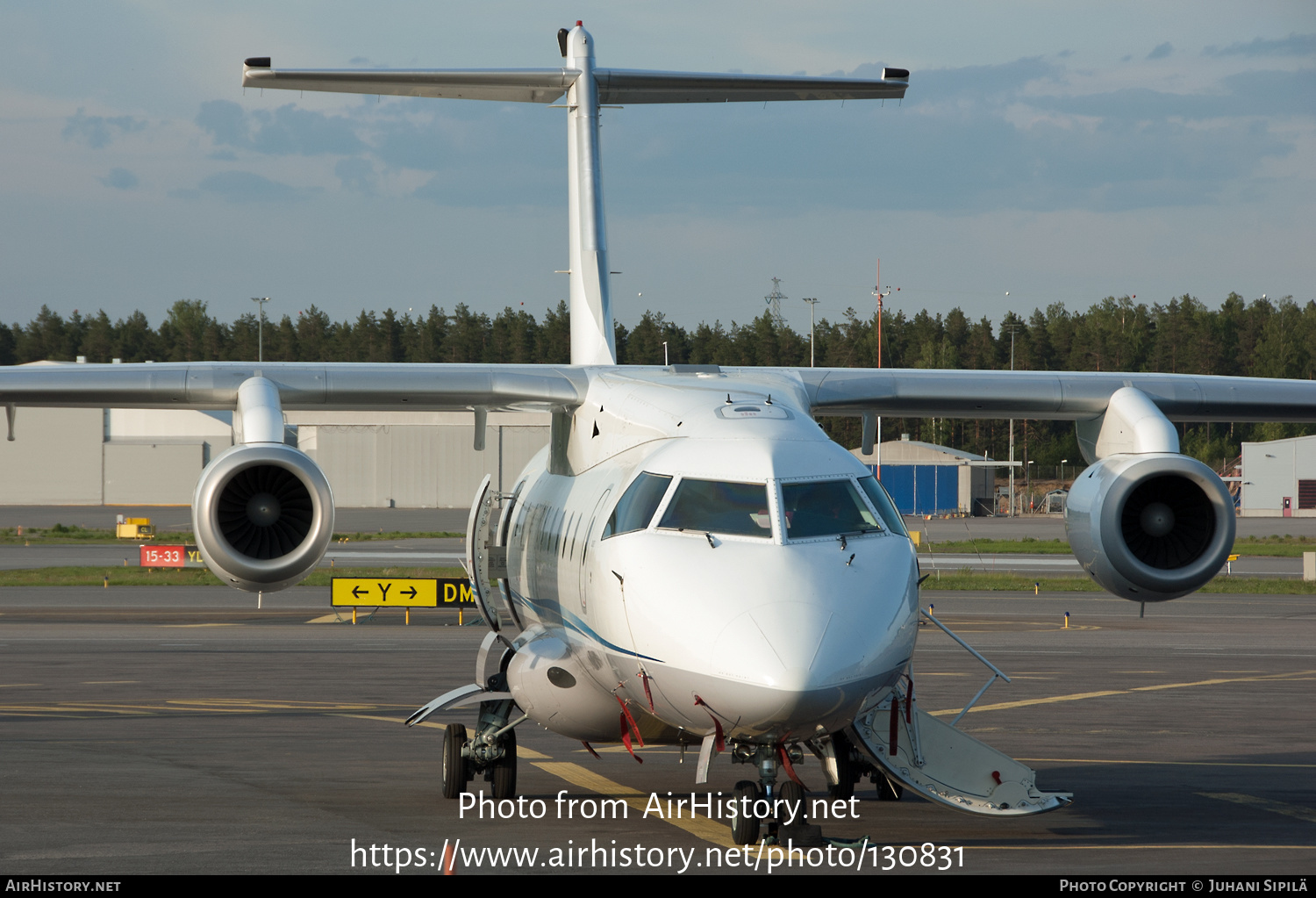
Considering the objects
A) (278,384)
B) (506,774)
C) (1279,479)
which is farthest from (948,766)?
(1279,479)

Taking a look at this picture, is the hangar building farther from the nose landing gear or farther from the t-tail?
the nose landing gear

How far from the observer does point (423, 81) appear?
15391 mm

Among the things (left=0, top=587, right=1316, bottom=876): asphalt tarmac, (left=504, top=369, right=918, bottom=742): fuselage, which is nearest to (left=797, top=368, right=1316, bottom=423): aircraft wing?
(left=504, top=369, right=918, bottom=742): fuselage

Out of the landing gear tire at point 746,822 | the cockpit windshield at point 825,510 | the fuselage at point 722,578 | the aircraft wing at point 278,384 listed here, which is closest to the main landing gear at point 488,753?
the fuselage at point 722,578

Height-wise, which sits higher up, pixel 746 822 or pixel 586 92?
pixel 586 92

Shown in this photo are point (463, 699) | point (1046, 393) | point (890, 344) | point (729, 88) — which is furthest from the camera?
point (890, 344)

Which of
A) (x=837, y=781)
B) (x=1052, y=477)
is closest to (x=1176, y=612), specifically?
(x=837, y=781)

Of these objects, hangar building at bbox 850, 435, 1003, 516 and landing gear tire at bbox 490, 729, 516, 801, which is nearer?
landing gear tire at bbox 490, 729, 516, 801

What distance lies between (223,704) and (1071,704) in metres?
11.9

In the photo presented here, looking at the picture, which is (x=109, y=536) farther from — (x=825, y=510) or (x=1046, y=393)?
(x=825, y=510)

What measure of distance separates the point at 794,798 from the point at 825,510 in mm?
1937

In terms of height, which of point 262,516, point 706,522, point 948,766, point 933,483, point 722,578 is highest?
point 706,522

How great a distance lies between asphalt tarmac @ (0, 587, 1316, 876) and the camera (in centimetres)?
1033

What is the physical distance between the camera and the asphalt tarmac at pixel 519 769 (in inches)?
407
